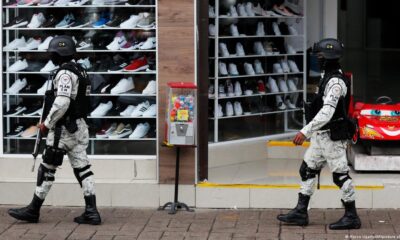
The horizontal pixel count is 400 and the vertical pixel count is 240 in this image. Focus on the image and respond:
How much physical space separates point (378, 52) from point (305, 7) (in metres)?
20.2

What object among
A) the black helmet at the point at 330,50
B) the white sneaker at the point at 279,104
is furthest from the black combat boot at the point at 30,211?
the white sneaker at the point at 279,104

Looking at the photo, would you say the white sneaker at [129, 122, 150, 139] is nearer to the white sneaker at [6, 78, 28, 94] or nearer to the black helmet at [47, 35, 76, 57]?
the white sneaker at [6, 78, 28, 94]

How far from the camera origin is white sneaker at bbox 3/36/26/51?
36.6 feet

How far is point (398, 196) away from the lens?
10.5 meters

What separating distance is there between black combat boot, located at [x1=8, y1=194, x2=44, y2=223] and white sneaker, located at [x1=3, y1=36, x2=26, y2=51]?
2111 millimetres

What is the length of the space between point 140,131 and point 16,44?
1760 mm

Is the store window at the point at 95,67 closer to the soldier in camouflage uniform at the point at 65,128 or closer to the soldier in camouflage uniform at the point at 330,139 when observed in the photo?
the soldier in camouflage uniform at the point at 65,128

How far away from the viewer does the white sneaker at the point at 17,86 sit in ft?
36.7

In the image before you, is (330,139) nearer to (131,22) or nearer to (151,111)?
(151,111)

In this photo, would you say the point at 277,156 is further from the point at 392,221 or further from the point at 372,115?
the point at 392,221

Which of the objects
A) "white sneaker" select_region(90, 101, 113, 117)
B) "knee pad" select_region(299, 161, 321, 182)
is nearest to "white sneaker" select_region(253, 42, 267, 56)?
"white sneaker" select_region(90, 101, 113, 117)

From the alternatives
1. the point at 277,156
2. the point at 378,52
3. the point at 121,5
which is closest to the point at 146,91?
the point at 121,5

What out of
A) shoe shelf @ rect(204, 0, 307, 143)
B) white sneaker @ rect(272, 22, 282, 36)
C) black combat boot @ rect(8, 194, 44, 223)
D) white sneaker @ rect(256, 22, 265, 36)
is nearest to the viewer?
black combat boot @ rect(8, 194, 44, 223)

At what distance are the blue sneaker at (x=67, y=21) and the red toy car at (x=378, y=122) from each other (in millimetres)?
3527
